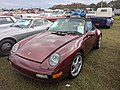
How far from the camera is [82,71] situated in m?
3.65

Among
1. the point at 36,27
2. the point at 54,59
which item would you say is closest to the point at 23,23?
the point at 36,27

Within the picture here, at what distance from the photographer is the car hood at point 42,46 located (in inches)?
112

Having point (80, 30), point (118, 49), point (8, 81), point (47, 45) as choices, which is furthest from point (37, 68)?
point (118, 49)

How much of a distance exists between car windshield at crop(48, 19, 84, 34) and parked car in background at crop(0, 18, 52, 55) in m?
1.49

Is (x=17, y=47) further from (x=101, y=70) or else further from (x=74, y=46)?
(x=101, y=70)

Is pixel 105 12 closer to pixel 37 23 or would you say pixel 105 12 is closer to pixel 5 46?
pixel 37 23

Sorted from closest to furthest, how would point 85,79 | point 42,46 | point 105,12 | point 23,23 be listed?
point 42,46, point 85,79, point 23,23, point 105,12

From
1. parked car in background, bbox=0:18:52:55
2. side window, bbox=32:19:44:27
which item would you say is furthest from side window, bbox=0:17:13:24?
side window, bbox=32:19:44:27

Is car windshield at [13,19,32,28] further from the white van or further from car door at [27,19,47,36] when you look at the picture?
the white van

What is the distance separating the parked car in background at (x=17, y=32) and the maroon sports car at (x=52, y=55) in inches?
60.4

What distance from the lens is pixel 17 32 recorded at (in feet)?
16.6

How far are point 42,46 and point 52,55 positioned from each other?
0.46 metres

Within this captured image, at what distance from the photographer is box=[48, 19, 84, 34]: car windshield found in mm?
3944

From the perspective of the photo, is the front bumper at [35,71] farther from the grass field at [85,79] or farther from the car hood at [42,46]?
the grass field at [85,79]
